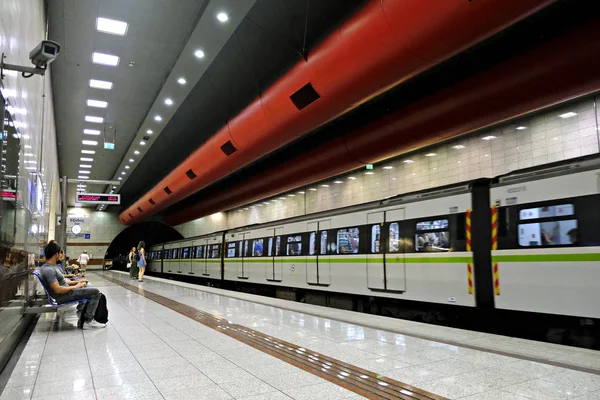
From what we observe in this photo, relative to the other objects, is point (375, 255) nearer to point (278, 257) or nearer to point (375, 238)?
point (375, 238)

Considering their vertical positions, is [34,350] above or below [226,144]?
below

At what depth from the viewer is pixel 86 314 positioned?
21.6 feet

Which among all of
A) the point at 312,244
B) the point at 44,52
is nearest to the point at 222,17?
the point at 44,52

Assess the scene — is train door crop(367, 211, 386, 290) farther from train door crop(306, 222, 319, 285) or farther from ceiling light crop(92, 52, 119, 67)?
ceiling light crop(92, 52, 119, 67)

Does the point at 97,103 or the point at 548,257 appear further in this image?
the point at 97,103

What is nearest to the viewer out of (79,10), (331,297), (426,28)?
(426,28)

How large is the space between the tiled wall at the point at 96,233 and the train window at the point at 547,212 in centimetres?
4119

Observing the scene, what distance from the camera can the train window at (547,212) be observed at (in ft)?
18.8

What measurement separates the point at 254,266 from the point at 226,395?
11.9 meters

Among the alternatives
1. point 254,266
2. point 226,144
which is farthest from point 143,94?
point 254,266

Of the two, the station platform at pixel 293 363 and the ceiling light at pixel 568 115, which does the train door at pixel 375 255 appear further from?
the ceiling light at pixel 568 115

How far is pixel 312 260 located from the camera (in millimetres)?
11672

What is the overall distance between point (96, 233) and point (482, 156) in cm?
3885

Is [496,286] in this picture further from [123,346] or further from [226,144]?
[226,144]
